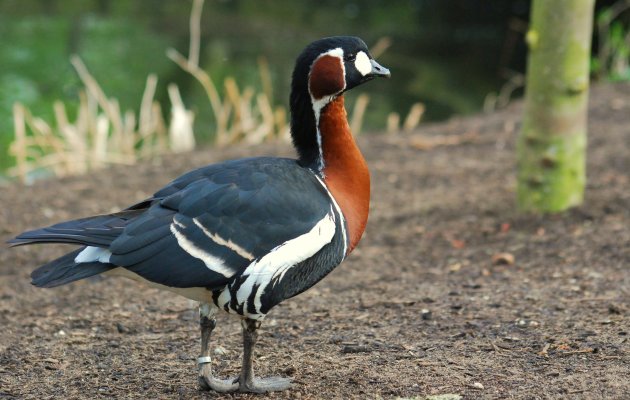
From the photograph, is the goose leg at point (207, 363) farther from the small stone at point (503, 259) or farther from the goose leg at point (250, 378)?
the small stone at point (503, 259)

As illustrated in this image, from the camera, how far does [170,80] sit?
13.5 meters

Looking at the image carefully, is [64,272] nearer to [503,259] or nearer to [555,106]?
[503,259]

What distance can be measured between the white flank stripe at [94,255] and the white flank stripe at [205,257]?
245 millimetres

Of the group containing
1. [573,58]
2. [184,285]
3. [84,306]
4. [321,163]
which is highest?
[573,58]

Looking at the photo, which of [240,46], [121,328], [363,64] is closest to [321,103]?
[363,64]

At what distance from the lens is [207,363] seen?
11.6 feet

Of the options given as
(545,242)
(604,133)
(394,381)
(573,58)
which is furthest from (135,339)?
(604,133)

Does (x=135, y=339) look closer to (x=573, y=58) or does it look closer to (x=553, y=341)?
(x=553, y=341)

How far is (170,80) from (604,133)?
733 cm

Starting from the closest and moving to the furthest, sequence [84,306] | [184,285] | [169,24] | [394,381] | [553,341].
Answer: [184,285] → [394,381] → [553,341] → [84,306] → [169,24]

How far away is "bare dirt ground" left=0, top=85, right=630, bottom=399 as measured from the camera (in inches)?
141

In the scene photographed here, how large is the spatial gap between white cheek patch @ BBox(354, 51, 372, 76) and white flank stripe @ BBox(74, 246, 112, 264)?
1183 mm

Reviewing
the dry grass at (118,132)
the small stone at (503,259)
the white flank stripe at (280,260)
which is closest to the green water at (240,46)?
the dry grass at (118,132)

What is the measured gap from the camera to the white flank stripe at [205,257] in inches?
130
